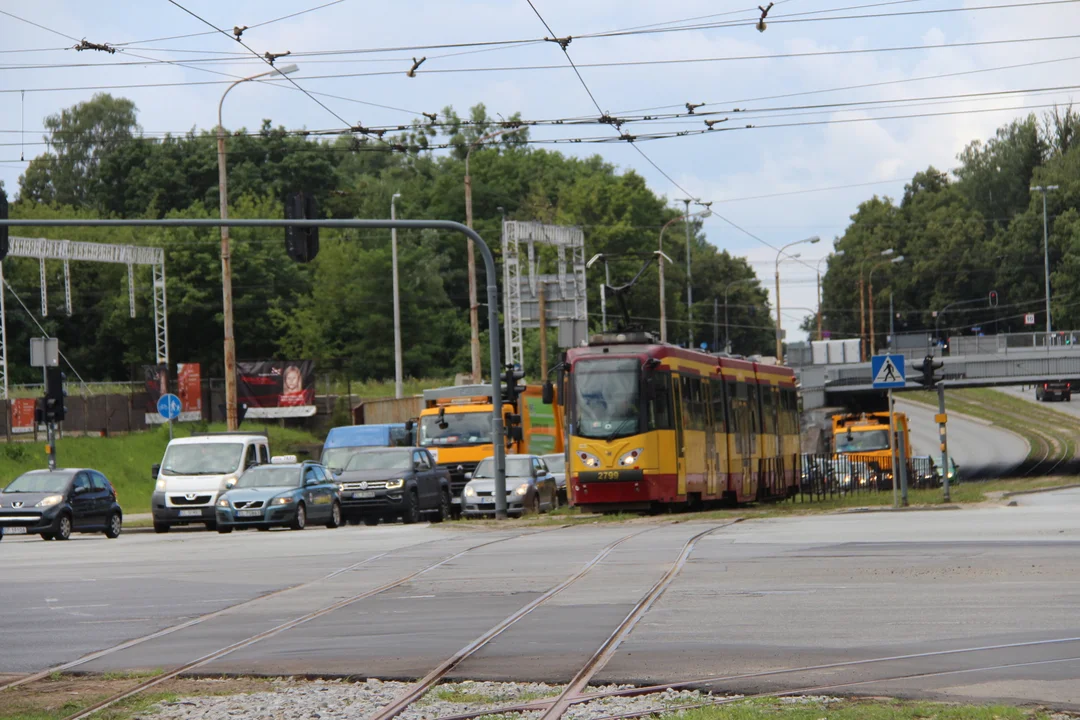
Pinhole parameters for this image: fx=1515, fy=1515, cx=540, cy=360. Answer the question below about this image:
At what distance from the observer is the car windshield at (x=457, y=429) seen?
1569 inches

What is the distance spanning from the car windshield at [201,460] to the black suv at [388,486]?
2427mm

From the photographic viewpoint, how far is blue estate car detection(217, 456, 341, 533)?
97.2ft

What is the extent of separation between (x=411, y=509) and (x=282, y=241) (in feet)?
169

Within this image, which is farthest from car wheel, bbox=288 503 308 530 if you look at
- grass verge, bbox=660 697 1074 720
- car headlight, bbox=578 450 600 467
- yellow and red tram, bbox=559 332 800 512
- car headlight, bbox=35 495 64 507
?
grass verge, bbox=660 697 1074 720

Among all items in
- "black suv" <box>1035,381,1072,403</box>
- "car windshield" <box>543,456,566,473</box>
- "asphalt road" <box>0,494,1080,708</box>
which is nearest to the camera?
"asphalt road" <box>0,494,1080,708</box>

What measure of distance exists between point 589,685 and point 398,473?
79.0ft

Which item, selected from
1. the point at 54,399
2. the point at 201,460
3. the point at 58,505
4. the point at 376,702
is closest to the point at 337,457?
the point at 201,460

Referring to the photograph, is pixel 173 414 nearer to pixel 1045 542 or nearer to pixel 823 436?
pixel 1045 542

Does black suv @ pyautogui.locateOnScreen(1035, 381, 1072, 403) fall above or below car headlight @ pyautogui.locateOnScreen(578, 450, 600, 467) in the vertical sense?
above

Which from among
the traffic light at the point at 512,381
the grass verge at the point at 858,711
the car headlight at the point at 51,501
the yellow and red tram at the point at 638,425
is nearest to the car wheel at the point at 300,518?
the car headlight at the point at 51,501

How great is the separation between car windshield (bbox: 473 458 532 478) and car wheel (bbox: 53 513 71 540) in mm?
8780

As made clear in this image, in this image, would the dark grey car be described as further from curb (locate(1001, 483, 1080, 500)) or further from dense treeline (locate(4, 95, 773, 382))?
dense treeline (locate(4, 95, 773, 382))

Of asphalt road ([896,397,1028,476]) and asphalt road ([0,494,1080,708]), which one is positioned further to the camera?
asphalt road ([896,397,1028,476])

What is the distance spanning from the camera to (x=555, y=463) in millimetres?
40500
